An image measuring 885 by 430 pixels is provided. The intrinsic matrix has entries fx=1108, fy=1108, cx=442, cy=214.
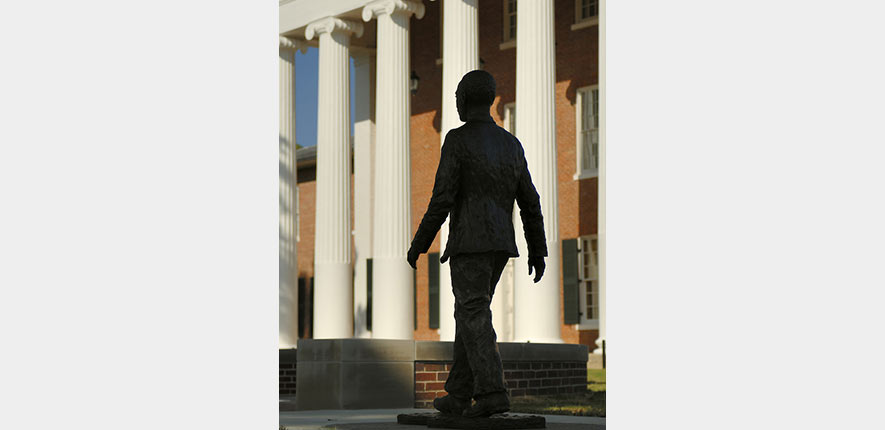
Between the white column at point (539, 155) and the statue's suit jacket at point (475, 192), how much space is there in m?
11.4

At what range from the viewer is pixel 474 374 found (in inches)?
289

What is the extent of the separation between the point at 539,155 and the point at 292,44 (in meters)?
9.65

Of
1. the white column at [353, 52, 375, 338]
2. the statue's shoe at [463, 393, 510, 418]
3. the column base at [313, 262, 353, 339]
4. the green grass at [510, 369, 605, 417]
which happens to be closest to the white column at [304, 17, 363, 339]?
the column base at [313, 262, 353, 339]

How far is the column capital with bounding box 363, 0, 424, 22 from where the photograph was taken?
2309 cm

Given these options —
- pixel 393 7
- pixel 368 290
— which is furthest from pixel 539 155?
pixel 368 290

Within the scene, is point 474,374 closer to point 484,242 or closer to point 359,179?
point 484,242

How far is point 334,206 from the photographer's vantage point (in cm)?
2447

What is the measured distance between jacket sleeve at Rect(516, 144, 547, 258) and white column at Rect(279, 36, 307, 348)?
18115 millimetres

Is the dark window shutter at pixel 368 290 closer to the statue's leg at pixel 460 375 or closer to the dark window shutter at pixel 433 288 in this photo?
the dark window shutter at pixel 433 288

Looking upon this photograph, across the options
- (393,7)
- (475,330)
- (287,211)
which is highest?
(393,7)

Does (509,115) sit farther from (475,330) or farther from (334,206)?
(475,330)
